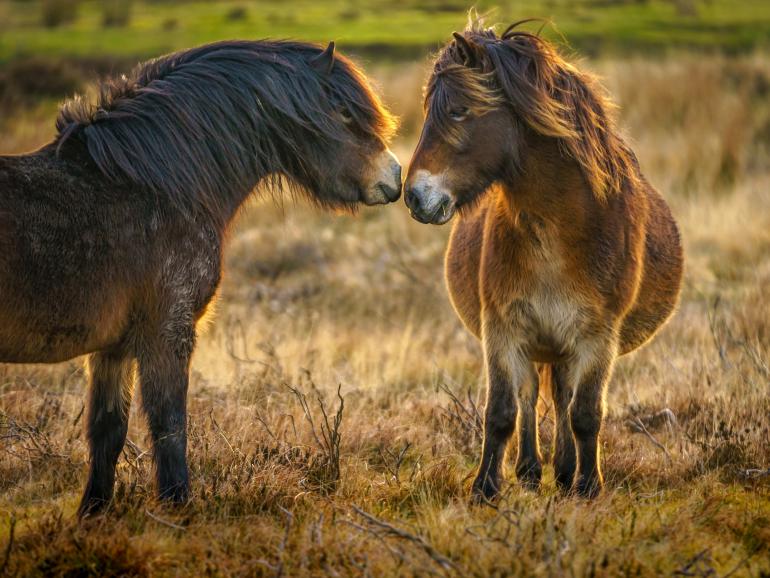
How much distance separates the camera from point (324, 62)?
495 centimetres

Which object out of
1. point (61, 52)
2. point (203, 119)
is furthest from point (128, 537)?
point (61, 52)

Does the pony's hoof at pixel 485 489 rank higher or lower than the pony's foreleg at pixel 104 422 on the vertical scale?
lower

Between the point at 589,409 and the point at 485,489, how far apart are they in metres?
0.68

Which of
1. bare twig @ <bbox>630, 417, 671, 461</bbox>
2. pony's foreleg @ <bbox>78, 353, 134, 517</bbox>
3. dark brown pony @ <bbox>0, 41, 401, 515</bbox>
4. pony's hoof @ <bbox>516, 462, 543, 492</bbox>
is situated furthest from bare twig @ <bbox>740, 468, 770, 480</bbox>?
pony's foreleg @ <bbox>78, 353, 134, 517</bbox>

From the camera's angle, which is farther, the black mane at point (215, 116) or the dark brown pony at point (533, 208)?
the dark brown pony at point (533, 208)

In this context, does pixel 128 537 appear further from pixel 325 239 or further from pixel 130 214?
pixel 325 239

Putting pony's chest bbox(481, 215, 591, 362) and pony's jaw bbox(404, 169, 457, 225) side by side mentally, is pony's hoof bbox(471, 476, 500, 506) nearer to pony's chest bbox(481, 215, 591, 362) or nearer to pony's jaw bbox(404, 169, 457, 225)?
pony's chest bbox(481, 215, 591, 362)

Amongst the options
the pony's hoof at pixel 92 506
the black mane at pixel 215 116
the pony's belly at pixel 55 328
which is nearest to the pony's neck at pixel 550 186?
the black mane at pixel 215 116

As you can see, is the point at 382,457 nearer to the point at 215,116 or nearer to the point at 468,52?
the point at 215,116

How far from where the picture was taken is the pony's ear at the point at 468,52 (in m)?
4.66

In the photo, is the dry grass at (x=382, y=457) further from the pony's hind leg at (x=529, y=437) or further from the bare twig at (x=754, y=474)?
the pony's hind leg at (x=529, y=437)

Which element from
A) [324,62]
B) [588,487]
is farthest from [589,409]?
[324,62]

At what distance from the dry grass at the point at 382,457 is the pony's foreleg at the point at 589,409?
7.7 inches

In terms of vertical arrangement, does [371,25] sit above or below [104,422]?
above
